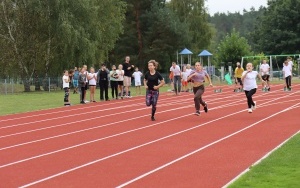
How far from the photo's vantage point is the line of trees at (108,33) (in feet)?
163

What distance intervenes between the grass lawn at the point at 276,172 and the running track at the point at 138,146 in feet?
1.03

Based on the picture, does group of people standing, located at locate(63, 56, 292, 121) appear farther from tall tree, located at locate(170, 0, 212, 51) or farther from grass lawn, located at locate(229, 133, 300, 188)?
tall tree, located at locate(170, 0, 212, 51)

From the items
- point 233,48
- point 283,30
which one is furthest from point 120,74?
point 283,30

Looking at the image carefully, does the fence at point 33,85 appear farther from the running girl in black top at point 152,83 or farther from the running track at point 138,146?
the running girl in black top at point 152,83

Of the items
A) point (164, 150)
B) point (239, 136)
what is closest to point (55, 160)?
point (164, 150)

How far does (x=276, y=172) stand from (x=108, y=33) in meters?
49.9

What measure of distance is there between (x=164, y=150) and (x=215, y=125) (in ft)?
15.9

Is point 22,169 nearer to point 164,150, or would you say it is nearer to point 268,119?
point 164,150

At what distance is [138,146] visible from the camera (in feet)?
44.8

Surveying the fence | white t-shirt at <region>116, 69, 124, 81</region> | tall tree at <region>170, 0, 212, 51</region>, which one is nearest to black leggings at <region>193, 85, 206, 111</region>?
white t-shirt at <region>116, 69, 124, 81</region>

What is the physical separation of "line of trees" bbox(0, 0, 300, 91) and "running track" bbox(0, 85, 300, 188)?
27.1 m

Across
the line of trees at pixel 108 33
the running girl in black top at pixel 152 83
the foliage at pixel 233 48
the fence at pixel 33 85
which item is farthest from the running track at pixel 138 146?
the foliage at pixel 233 48

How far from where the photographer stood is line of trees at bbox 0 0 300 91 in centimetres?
4969

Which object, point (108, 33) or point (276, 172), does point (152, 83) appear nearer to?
point (276, 172)
